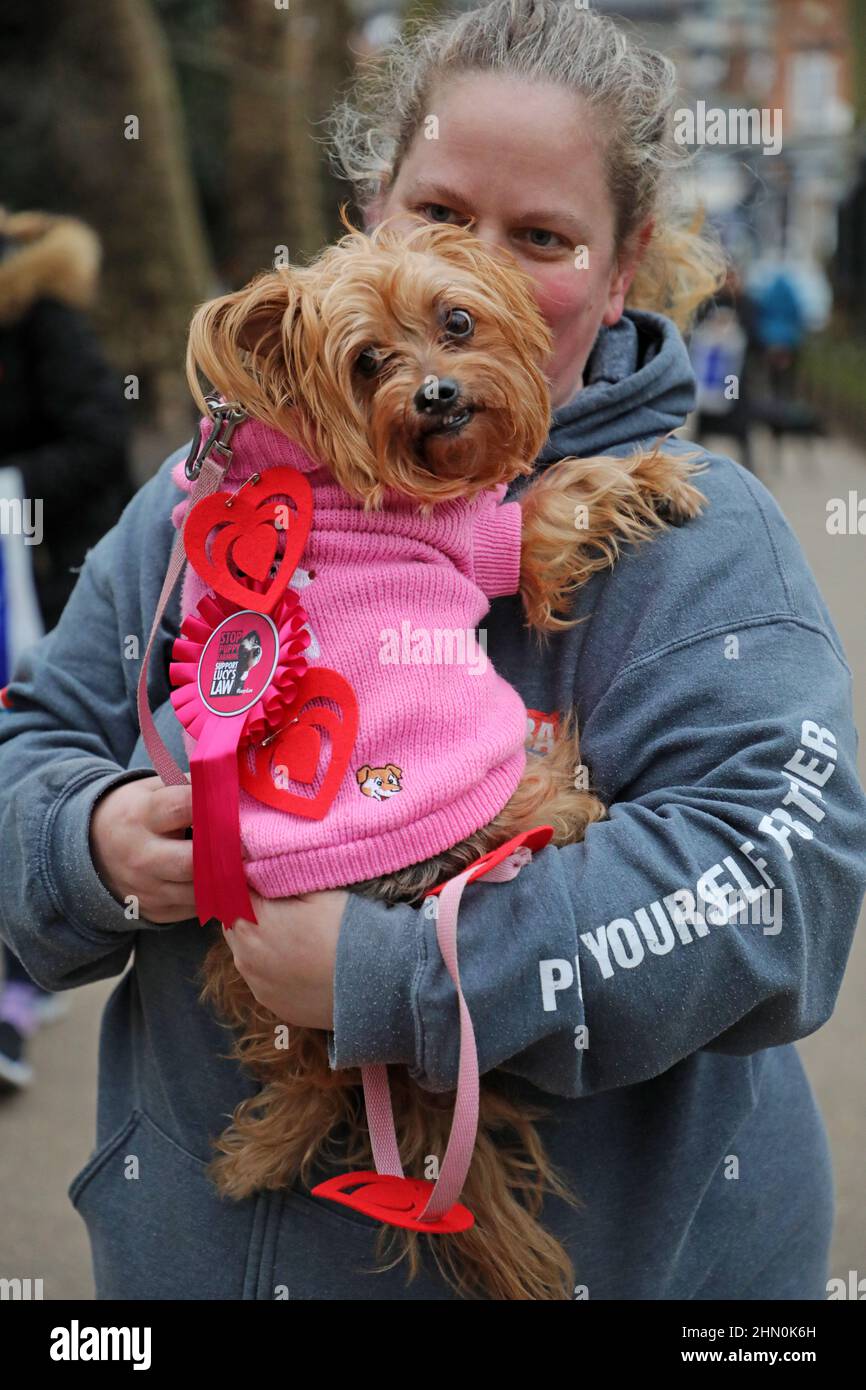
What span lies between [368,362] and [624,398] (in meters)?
0.41

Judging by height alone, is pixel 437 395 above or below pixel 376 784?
above

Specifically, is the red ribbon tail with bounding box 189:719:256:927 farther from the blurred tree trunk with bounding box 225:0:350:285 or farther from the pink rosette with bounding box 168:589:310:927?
the blurred tree trunk with bounding box 225:0:350:285

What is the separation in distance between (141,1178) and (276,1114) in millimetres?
286

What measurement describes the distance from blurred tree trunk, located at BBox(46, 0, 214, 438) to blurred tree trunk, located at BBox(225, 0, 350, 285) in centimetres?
66

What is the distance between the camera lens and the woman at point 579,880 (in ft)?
5.39

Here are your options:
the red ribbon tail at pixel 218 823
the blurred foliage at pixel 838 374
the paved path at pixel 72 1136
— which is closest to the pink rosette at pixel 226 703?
the red ribbon tail at pixel 218 823

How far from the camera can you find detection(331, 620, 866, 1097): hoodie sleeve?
162 cm

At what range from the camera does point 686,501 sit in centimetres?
192

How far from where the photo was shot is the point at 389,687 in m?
1.77

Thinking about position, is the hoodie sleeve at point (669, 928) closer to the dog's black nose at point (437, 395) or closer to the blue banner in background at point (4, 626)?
the dog's black nose at point (437, 395)

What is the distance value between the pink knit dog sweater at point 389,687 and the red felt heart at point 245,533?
1.2 inches

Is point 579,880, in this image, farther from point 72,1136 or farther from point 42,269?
point 42,269

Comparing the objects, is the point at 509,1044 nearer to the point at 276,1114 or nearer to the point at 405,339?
the point at 276,1114

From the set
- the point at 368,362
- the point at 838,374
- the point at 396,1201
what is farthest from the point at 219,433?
the point at 838,374
